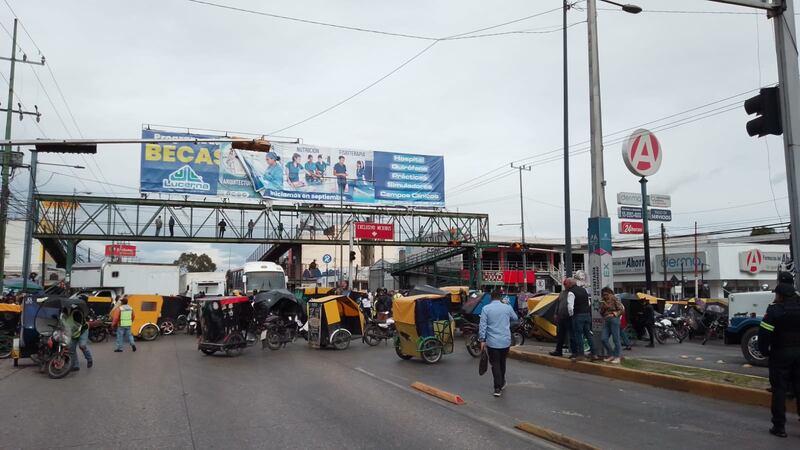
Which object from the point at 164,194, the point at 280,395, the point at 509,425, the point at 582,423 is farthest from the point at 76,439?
the point at 164,194

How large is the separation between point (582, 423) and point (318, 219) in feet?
113

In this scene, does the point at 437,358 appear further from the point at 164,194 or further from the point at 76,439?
the point at 164,194

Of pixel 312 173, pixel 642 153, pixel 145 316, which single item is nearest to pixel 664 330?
pixel 642 153

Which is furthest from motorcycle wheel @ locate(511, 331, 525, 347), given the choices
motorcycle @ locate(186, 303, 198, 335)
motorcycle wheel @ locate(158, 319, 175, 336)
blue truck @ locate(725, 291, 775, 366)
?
motorcycle wheel @ locate(158, 319, 175, 336)

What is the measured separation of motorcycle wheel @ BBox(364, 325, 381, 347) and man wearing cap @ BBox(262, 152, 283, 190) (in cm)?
2024

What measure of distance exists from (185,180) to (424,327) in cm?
2550

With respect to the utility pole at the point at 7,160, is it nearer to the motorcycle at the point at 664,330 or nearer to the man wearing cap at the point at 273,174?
the man wearing cap at the point at 273,174

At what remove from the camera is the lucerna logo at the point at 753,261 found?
43562mm

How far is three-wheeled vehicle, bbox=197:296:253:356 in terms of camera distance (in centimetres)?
1597

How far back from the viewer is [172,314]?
80.8 ft

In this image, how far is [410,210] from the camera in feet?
137

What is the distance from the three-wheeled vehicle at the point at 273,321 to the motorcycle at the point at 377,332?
7.85ft

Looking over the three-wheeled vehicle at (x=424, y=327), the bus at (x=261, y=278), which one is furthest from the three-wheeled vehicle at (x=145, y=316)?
the three-wheeled vehicle at (x=424, y=327)

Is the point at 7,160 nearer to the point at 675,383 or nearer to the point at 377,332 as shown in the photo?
the point at 377,332
